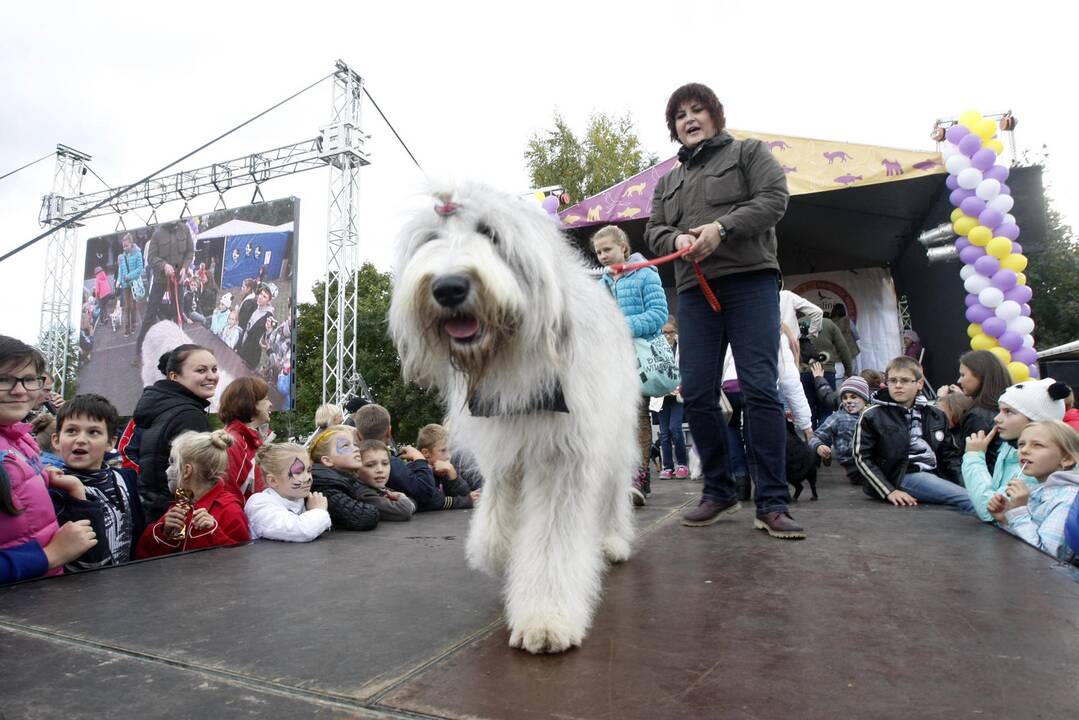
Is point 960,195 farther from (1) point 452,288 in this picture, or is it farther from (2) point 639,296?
(1) point 452,288

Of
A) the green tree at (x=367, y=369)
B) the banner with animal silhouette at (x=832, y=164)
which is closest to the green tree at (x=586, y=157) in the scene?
the green tree at (x=367, y=369)

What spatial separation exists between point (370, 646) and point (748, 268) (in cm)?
251

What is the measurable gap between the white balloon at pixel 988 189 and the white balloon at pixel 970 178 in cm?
5

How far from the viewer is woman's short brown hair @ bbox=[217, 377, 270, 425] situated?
453cm

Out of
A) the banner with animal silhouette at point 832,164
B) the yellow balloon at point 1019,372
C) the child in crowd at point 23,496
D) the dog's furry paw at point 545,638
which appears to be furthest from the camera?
the banner with animal silhouette at point 832,164

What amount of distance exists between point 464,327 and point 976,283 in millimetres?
8238

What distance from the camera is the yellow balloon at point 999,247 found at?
7770 millimetres

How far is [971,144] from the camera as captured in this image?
7.80 metres

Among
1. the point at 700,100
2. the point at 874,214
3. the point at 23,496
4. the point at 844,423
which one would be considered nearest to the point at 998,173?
the point at 874,214

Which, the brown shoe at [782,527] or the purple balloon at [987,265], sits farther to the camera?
the purple balloon at [987,265]

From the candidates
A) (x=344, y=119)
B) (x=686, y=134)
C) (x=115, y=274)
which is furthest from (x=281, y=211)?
(x=686, y=134)

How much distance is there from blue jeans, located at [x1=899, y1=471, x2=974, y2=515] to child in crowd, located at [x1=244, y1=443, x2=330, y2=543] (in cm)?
403

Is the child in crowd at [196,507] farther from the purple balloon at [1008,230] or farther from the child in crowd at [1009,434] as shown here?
the purple balloon at [1008,230]

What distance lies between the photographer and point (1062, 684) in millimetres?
1486
